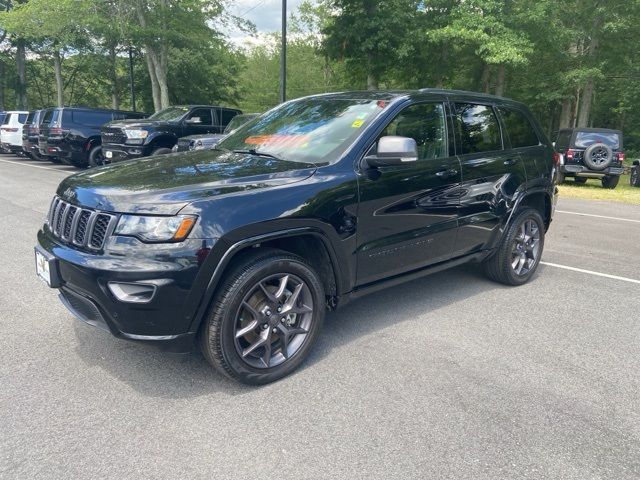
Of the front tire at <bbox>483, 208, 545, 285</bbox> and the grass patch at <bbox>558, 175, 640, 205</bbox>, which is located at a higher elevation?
the front tire at <bbox>483, 208, 545, 285</bbox>

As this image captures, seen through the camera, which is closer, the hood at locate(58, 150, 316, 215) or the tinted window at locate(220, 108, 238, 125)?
the hood at locate(58, 150, 316, 215)

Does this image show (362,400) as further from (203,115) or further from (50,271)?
(203,115)

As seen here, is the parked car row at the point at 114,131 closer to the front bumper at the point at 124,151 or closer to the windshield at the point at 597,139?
the front bumper at the point at 124,151

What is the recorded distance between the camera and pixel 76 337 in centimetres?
361

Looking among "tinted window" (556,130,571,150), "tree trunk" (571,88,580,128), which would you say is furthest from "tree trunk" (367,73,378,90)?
"tree trunk" (571,88,580,128)

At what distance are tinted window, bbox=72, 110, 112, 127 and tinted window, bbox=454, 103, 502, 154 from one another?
1344 centimetres

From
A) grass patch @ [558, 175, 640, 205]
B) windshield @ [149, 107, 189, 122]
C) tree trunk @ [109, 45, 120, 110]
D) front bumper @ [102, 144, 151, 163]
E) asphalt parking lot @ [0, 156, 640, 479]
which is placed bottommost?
asphalt parking lot @ [0, 156, 640, 479]

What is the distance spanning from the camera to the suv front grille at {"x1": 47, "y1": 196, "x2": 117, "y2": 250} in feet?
8.92

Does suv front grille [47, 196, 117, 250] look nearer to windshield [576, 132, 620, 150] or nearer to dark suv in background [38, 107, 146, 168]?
dark suv in background [38, 107, 146, 168]

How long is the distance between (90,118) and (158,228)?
14201 millimetres

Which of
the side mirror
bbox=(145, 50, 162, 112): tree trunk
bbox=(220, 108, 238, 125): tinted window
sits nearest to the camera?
the side mirror

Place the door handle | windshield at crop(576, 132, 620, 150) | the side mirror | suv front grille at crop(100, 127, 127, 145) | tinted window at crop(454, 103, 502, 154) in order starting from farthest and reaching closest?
windshield at crop(576, 132, 620, 150)
suv front grille at crop(100, 127, 127, 145)
tinted window at crop(454, 103, 502, 154)
the door handle
the side mirror

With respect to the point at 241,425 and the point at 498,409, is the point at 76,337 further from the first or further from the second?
the point at 498,409

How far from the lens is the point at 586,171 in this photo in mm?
14164
